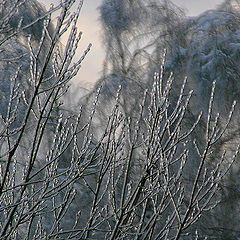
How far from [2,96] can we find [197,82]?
12.5 feet

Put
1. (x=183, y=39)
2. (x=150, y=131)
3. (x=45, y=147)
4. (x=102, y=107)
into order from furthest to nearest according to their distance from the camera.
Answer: (x=183, y=39), (x=102, y=107), (x=45, y=147), (x=150, y=131)

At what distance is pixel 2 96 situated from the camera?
19.7ft

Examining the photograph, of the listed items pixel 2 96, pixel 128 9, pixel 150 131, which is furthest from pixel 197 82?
pixel 150 131

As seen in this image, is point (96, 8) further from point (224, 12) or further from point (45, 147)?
point (45, 147)

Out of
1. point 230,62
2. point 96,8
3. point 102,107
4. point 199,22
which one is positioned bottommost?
point 102,107

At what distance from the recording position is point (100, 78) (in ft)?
22.5

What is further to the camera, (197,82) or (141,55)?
(141,55)

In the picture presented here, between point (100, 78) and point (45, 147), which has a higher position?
point (100, 78)

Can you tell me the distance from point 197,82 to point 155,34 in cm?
153

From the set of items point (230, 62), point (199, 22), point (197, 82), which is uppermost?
point (199, 22)

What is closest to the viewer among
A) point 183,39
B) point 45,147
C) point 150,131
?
point 150,131

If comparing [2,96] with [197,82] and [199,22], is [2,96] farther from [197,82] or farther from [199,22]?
[199,22]

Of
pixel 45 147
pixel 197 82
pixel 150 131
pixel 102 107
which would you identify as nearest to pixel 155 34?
pixel 197 82

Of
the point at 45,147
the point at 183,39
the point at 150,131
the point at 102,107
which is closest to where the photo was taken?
the point at 150,131
